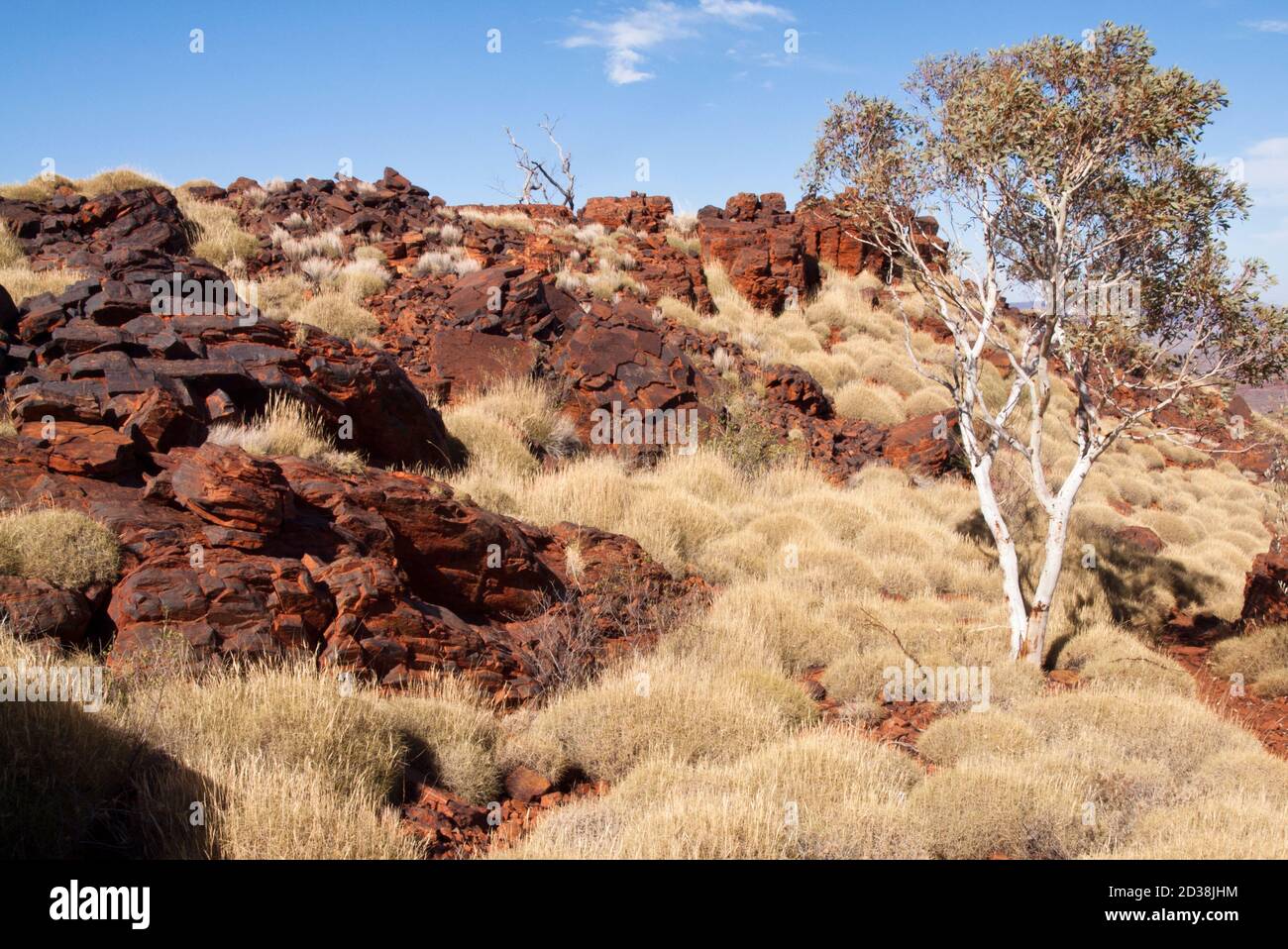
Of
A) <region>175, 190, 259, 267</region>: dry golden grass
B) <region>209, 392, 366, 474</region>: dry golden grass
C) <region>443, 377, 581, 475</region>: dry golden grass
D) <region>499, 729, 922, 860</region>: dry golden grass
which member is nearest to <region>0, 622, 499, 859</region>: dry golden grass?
<region>499, 729, 922, 860</region>: dry golden grass

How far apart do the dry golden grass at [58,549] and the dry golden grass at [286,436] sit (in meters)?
2.02

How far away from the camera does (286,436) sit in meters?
8.49

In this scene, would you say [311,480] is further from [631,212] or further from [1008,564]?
[631,212]

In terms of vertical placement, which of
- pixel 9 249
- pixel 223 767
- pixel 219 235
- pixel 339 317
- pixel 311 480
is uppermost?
pixel 219 235

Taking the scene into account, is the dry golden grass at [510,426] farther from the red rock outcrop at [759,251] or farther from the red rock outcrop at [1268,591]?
the red rock outcrop at [759,251]

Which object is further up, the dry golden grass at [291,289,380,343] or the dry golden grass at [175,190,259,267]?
the dry golden grass at [175,190,259,267]

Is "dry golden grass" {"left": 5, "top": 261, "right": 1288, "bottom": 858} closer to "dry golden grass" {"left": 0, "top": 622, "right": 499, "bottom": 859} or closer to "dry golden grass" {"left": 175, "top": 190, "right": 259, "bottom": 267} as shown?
"dry golden grass" {"left": 0, "top": 622, "right": 499, "bottom": 859}

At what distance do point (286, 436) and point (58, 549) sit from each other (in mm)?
3162

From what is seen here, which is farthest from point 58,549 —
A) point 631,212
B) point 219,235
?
point 631,212

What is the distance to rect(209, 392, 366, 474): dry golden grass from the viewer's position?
785cm

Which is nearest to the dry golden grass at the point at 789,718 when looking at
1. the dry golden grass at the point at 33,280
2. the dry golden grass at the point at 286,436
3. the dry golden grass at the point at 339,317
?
the dry golden grass at the point at 286,436

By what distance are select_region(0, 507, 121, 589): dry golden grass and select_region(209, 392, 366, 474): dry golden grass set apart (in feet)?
6.62

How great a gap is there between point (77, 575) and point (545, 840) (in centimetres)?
347
